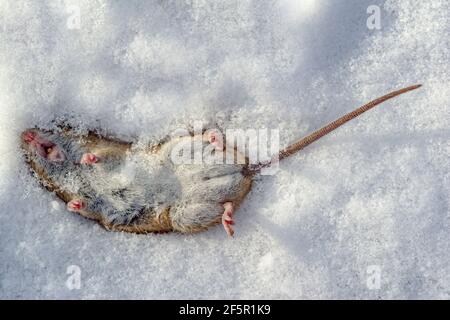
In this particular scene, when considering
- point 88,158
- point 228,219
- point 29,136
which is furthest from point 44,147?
point 228,219

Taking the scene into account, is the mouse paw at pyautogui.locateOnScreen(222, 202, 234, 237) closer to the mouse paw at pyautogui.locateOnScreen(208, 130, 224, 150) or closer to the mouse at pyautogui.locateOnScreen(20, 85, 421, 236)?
the mouse at pyautogui.locateOnScreen(20, 85, 421, 236)

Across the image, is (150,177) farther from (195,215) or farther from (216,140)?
(216,140)

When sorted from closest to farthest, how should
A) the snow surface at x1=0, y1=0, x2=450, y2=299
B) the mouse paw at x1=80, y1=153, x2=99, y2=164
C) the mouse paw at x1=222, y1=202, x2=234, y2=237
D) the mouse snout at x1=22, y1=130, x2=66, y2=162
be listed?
1. the mouse paw at x1=222, y1=202, x2=234, y2=237
2. the mouse paw at x1=80, y1=153, x2=99, y2=164
3. the mouse snout at x1=22, y1=130, x2=66, y2=162
4. the snow surface at x1=0, y1=0, x2=450, y2=299

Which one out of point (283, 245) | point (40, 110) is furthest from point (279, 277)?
point (40, 110)

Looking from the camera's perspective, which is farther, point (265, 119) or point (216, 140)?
point (265, 119)

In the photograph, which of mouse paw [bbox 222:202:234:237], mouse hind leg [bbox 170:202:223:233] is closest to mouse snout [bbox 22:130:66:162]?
mouse hind leg [bbox 170:202:223:233]

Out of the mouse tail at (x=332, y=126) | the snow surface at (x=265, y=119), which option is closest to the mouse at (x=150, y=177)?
the mouse tail at (x=332, y=126)

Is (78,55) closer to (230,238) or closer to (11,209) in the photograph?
(11,209)

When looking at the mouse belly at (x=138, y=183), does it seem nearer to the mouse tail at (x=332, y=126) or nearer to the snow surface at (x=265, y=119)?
the snow surface at (x=265, y=119)
